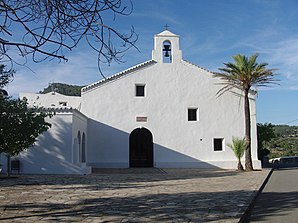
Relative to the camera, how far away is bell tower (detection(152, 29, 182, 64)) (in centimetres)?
2800

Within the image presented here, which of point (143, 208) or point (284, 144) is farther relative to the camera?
point (284, 144)

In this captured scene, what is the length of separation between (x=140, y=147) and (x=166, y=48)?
7.20 metres

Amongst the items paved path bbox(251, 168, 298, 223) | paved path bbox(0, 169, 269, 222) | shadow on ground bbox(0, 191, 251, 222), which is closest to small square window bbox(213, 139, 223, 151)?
paved path bbox(251, 168, 298, 223)

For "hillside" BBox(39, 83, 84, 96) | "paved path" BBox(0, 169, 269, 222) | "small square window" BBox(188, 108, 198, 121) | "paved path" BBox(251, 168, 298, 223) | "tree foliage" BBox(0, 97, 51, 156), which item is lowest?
"paved path" BBox(251, 168, 298, 223)

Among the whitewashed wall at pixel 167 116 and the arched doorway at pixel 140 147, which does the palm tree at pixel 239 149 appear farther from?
the arched doorway at pixel 140 147

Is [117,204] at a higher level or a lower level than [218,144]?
lower

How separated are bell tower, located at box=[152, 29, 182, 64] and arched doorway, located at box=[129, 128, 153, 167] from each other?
5228mm

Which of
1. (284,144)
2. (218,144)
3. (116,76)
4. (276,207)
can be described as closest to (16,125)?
(276,207)

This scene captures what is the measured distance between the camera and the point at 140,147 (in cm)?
2712

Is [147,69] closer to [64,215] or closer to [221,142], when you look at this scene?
[221,142]

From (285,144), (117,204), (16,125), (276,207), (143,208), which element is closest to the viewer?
(143,208)

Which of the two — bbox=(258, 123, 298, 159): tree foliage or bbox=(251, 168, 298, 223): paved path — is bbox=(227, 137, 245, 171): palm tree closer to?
bbox=(251, 168, 298, 223): paved path

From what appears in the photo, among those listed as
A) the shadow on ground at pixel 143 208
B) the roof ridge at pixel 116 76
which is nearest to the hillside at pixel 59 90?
the roof ridge at pixel 116 76

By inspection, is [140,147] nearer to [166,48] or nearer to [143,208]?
[166,48]
